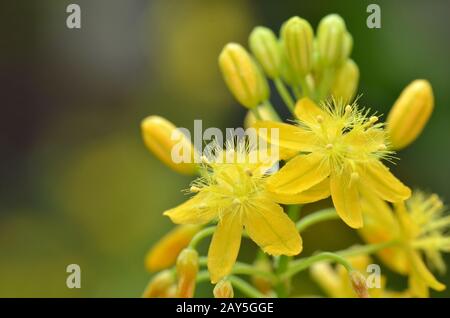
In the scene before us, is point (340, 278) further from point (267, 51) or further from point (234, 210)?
point (267, 51)

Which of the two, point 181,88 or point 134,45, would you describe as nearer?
point 181,88

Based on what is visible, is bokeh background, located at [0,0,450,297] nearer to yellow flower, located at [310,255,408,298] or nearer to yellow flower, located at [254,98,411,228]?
yellow flower, located at [310,255,408,298]

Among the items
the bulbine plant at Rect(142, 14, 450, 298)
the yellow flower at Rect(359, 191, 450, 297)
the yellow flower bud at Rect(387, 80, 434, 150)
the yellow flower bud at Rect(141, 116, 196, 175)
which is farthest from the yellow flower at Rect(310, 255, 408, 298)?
the yellow flower bud at Rect(141, 116, 196, 175)

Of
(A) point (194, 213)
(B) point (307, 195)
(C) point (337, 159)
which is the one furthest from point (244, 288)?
(C) point (337, 159)

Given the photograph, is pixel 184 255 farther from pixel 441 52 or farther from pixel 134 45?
pixel 134 45

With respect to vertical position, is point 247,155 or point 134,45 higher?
point 134,45

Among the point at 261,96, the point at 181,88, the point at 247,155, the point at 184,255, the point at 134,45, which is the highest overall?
Result: the point at 134,45
